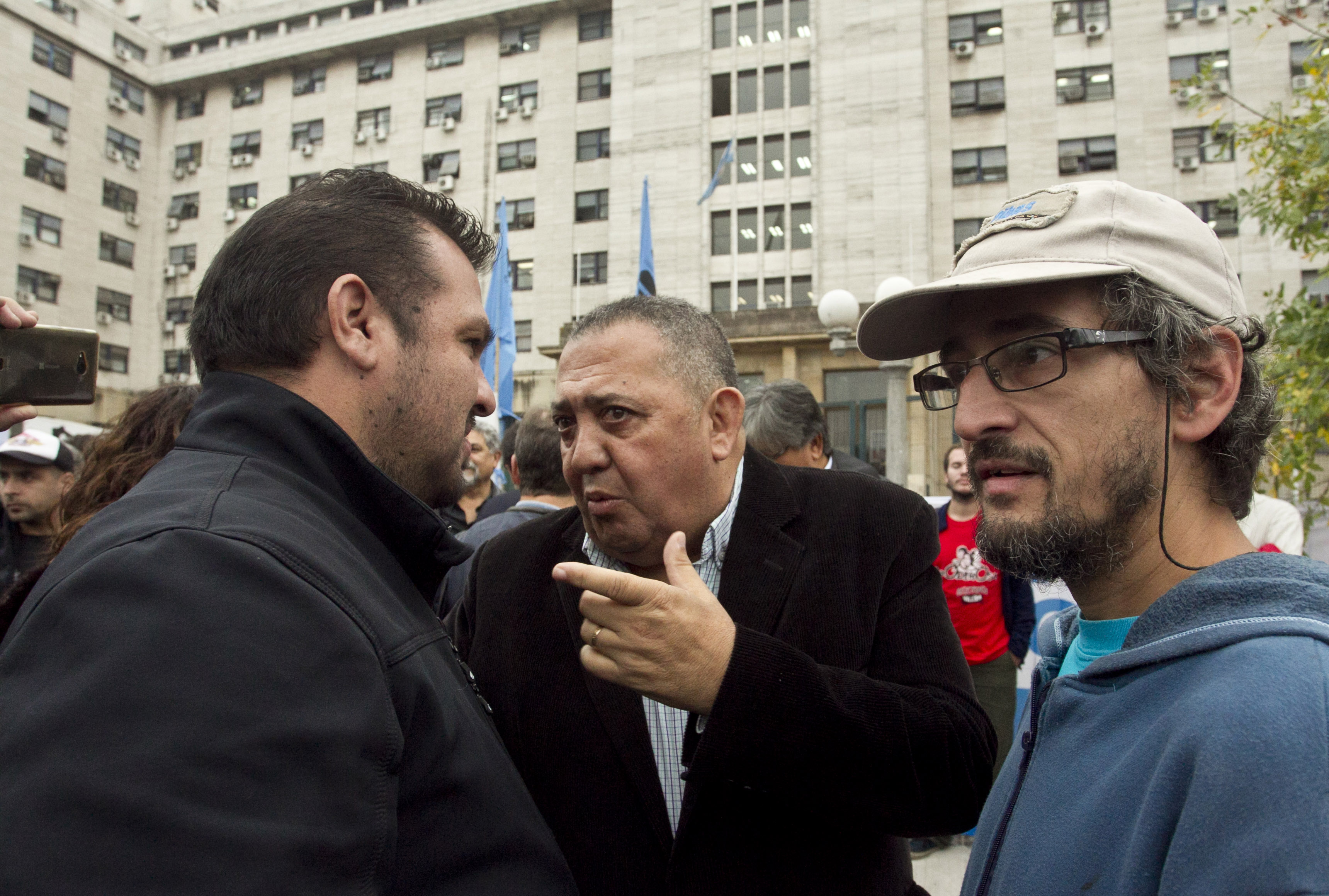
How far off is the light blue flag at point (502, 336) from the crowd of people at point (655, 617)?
32.0ft

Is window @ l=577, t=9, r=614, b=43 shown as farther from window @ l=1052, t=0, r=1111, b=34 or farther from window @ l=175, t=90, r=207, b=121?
window @ l=175, t=90, r=207, b=121

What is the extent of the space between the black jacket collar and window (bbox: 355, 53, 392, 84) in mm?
38767

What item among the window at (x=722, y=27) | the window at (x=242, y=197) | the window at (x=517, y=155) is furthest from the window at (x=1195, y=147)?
the window at (x=242, y=197)

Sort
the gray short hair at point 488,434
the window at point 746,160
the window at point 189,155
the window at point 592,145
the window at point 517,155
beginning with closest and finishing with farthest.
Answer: the gray short hair at point 488,434 < the window at point 746,160 < the window at point 592,145 < the window at point 517,155 < the window at point 189,155

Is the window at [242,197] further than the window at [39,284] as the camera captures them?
Yes

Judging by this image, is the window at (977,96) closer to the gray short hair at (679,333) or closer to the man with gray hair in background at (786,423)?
the man with gray hair in background at (786,423)

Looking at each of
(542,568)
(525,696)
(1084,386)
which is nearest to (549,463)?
(542,568)

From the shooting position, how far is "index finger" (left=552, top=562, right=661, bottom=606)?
5.24 ft

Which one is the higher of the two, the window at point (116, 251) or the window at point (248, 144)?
the window at point (248, 144)

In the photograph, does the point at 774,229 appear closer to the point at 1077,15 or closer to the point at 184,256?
the point at 1077,15

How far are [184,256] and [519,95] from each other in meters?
17.5

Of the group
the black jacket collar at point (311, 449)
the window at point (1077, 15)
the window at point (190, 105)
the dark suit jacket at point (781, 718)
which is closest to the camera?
the black jacket collar at point (311, 449)

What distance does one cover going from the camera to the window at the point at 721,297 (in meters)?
29.0

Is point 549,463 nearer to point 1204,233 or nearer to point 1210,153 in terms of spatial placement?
point 1204,233
